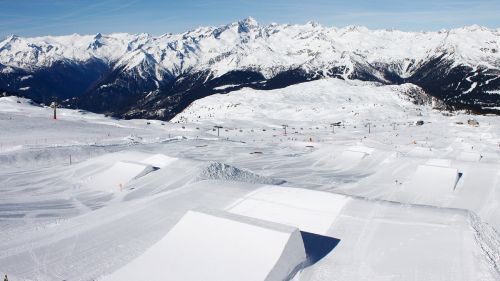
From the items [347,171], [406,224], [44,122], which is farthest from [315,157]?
Result: [44,122]

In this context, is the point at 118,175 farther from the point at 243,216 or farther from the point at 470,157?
the point at 470,157

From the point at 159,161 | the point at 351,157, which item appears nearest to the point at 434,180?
the point at 351,157

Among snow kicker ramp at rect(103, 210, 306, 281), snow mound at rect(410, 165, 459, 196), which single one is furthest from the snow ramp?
snow kicker ramp at rect(103, 210, 306, 281)

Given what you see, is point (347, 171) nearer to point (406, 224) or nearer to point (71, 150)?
point (406, 224)

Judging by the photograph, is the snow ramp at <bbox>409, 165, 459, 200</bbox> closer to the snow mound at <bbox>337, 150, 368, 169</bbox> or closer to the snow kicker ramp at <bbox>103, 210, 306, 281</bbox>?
the snow mound at <bbox>337, 150, 368, 169</bbox>

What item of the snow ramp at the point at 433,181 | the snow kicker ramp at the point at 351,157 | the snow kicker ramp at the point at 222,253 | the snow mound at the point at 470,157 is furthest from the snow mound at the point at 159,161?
the snow mound at the point at 470,157

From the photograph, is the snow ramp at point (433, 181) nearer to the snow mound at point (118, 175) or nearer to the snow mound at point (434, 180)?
the snow mound at point (434, 180)
